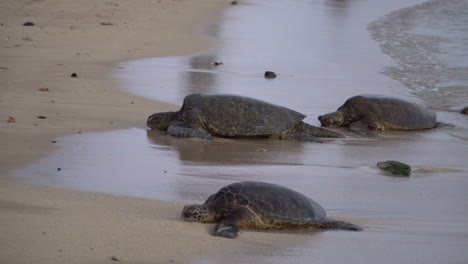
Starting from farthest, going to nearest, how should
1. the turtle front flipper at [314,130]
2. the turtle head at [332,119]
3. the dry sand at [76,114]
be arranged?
the turtle head at [332,119], the turtle front flipper at [314,130], the dry sand at [76,114]

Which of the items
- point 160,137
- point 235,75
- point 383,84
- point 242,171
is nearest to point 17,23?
point 235,75

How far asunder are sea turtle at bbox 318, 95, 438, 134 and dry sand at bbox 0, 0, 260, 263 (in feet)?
8.17

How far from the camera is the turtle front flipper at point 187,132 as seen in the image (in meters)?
8.71

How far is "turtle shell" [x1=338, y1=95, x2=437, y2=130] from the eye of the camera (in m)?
10.3

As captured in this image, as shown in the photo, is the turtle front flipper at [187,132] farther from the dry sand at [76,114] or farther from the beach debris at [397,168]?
the beach debris at [397,168]

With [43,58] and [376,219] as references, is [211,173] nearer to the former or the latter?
[376,219]

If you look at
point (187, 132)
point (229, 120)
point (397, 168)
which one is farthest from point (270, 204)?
point (229, 120)

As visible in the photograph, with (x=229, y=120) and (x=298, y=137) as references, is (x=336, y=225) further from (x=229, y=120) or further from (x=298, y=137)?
(x=298, y=137)

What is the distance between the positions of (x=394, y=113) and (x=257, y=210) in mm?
5455

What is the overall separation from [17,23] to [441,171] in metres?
12.3

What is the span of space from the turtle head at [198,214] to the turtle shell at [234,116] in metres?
3.38

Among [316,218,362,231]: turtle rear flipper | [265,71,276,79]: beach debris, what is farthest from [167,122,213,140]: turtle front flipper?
[265,71,276,79]: beach debris

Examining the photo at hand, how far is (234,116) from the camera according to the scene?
8.91 meters

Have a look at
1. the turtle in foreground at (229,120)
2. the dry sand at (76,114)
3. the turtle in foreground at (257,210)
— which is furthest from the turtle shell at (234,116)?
the turtle in foreground at (257,210)
